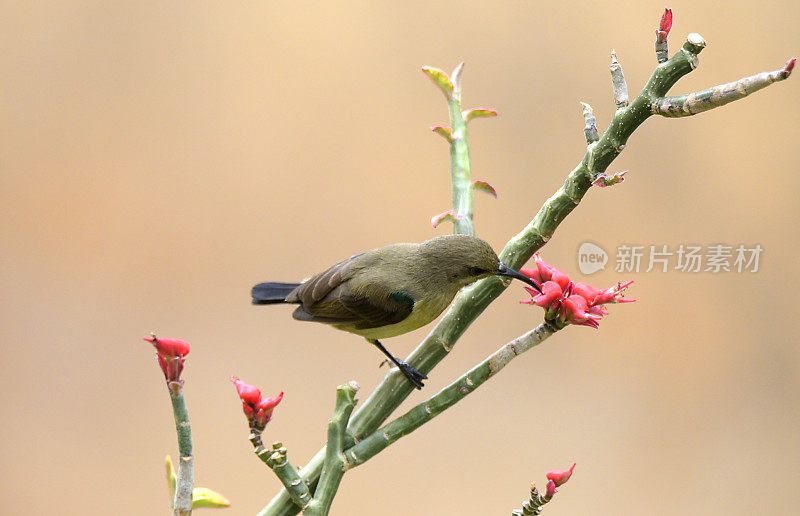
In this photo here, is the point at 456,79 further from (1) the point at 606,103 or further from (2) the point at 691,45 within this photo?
(1) the point at 606,103

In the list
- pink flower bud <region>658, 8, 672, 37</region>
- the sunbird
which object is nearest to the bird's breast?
the sunbird

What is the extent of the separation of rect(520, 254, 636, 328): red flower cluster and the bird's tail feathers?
1.10ft

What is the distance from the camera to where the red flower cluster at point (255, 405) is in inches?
18.7

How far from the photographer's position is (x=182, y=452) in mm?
483

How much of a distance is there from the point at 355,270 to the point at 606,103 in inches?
51.0

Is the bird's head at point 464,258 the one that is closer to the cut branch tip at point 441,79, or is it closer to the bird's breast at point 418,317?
the bird's breast at point 418,317

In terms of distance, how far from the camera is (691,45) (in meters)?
0.46

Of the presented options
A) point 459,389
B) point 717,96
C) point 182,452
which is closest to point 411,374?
point 459,389

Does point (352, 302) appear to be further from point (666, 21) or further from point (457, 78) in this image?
point (666, 21)

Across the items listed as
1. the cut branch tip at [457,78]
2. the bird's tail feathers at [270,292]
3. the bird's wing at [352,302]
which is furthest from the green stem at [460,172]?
the bird's tail feathers at [270,292]

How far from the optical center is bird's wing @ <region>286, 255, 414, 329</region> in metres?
0.73

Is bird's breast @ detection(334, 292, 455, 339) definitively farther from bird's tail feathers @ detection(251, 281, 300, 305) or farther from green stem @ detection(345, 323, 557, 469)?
green stem @ detection(345, 323, 557, 469)
